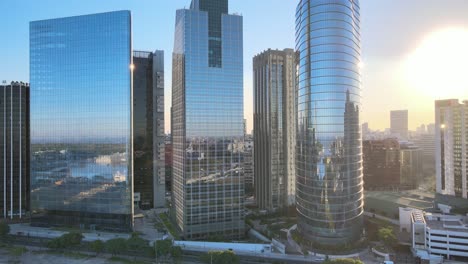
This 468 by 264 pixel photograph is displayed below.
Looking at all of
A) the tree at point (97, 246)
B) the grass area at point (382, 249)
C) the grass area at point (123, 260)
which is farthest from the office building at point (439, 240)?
the tree at point (97, 246)

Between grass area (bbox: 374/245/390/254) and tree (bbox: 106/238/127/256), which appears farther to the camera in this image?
grass area (bbox: 374/245/390/254)

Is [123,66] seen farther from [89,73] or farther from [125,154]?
[125,154]

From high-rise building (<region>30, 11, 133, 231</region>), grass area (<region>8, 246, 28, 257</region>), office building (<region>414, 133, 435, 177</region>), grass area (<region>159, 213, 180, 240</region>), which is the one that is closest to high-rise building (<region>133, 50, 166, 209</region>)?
grass area (<region>159, 213, 180, 240</region>)

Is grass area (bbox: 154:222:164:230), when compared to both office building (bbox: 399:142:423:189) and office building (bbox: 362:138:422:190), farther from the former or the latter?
office building (bbox: 399:142:423:189)

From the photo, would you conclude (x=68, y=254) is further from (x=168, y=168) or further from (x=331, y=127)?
(x=168, y=168)

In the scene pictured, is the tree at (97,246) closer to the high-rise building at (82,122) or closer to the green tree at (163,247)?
the green tree at (163,247)
